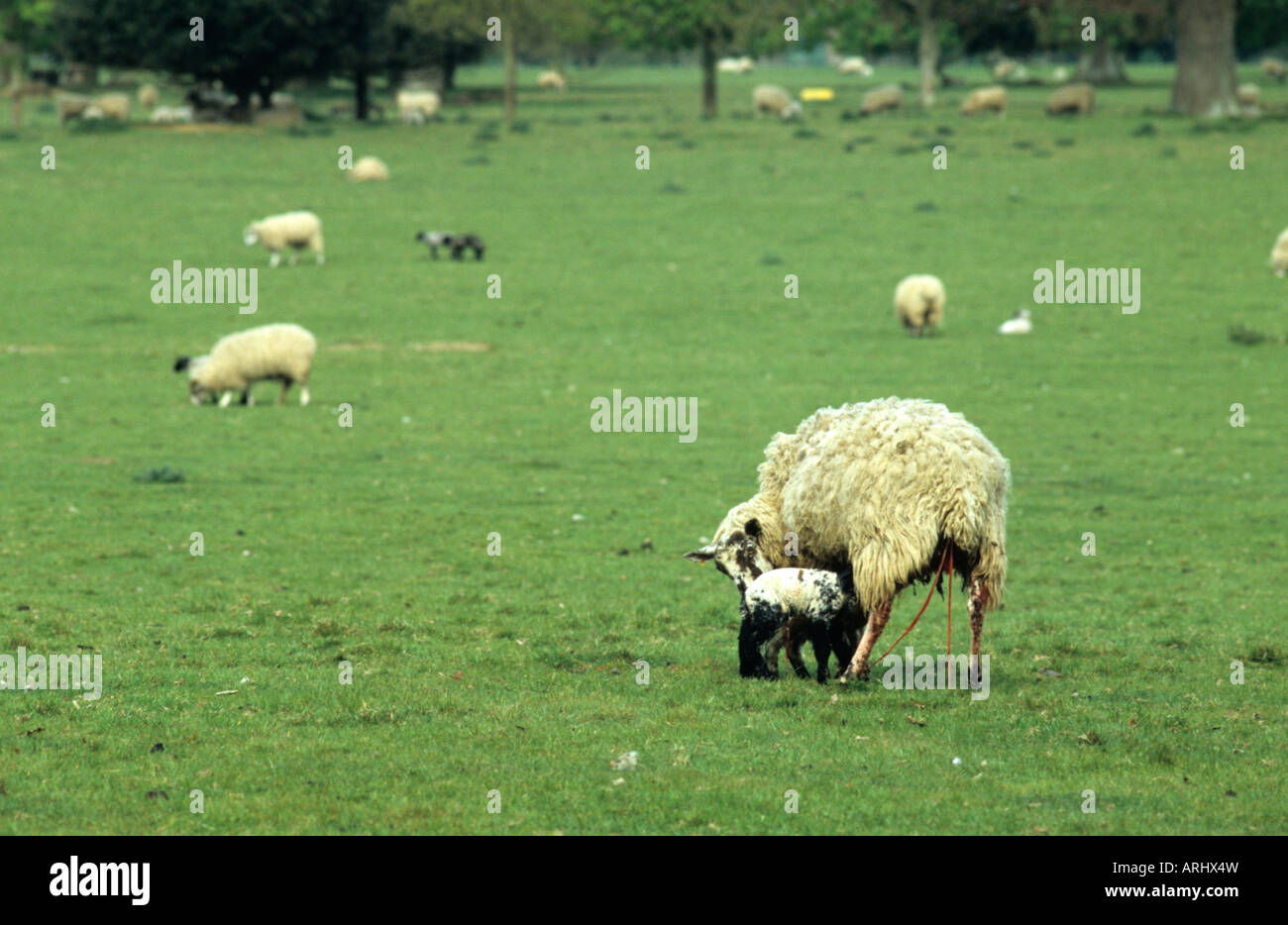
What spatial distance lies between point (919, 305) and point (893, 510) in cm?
2166

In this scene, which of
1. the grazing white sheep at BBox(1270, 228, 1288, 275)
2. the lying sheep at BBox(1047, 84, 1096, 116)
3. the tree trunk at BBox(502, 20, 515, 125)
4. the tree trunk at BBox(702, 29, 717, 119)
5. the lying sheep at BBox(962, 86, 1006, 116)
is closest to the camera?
the grazing white sheep at BBox(1270, 228, 1288, 275)

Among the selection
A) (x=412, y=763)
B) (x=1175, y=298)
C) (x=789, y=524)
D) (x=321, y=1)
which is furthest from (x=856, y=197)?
(x=412, y=763)

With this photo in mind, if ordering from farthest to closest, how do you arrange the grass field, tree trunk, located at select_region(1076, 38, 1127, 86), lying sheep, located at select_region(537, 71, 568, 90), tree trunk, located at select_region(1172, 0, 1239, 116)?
lying sheep, located at select_region(537, 71, 568, 90)
tree trunk, located at select_region(1076, 38, 1127, 86)
tree trunk, located at select_region(1172, 0, 1239, 116)
the grass field

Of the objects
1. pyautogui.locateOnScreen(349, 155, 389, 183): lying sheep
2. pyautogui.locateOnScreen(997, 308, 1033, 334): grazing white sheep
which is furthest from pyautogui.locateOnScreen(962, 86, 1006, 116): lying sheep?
pyautogui.locateOnScreen(997, 308, 1033, 334): grazing white sheep

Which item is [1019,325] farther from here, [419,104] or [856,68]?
[856,68]

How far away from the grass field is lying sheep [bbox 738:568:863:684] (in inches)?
12.6

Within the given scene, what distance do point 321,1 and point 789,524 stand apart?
5982cm

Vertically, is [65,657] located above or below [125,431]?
below

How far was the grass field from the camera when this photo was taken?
9203 mm

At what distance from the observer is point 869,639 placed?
11242mm

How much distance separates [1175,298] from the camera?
35469 mm

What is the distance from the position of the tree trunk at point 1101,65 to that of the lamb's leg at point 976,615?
98721 mm

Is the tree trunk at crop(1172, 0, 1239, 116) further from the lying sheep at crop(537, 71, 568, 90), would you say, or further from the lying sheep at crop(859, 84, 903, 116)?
the lying sheep at crop(537, 71, 568, 90)
